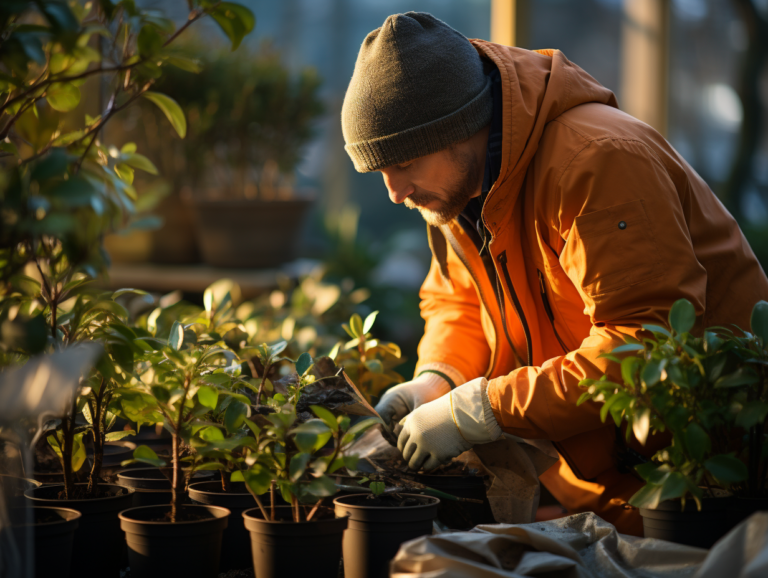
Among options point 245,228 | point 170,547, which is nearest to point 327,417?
point 170,547

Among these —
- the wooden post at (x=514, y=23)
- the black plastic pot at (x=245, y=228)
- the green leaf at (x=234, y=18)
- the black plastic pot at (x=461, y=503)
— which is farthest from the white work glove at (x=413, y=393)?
the wooden post at (x=514, y=23)

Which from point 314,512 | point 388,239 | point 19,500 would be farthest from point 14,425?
point 388,239

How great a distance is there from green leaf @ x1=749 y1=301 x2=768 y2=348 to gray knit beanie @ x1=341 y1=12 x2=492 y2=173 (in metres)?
0.64

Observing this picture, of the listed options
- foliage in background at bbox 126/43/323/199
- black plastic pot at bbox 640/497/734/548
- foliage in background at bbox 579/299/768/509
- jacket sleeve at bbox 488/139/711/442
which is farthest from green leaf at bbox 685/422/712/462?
foliage in background at bbox 126/43/323/199

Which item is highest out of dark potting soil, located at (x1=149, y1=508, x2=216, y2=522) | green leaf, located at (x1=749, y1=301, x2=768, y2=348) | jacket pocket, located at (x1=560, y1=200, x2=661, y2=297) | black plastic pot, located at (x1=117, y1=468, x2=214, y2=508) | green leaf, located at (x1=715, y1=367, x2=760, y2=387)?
jacket pocket, located at (x1=560, y1=200, x2=661, y2=297)

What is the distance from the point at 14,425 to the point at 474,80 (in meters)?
1.02

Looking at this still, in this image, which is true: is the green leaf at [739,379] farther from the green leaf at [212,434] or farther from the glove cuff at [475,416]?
the green leaf at [212,434]

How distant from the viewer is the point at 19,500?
87 cm

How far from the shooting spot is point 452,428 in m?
1.26

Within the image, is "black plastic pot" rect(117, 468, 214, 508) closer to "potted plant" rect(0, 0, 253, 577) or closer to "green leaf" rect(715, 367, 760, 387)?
"potted plant" rect(0, 0, 253, 577)

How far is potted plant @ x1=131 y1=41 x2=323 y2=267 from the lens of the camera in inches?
117

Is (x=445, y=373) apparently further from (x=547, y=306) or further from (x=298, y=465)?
(x=298, y=465)

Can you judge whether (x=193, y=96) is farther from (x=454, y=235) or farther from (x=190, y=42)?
(x=454, y=235)

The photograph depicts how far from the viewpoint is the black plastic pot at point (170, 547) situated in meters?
0.92
